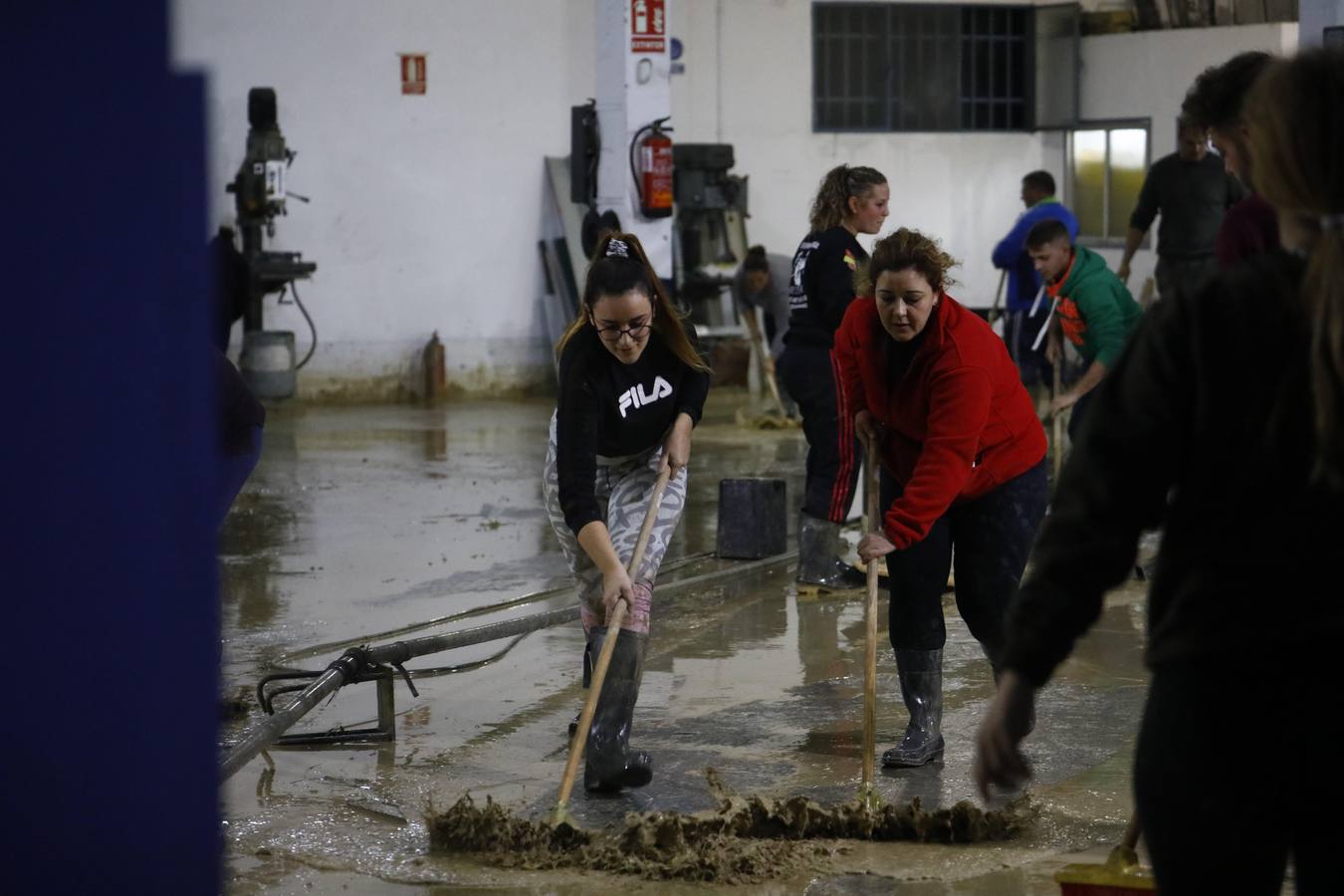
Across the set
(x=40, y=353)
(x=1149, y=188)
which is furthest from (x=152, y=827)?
(x=1149, y=188)

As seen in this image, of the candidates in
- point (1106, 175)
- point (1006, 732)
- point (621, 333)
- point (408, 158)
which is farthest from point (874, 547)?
point (1106, 175)

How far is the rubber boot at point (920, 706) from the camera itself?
5250 millimetres

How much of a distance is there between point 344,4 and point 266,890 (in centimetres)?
1219

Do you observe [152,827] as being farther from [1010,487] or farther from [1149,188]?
[1149,188]

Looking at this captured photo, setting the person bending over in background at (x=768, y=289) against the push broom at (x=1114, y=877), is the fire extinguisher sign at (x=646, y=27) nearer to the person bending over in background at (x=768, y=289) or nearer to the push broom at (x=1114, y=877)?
Answer: the person bending over in background at (x=768, y=289)

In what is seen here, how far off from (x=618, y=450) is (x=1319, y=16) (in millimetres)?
3626

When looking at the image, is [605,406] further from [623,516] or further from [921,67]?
[921,67]

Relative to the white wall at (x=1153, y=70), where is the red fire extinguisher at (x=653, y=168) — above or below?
below

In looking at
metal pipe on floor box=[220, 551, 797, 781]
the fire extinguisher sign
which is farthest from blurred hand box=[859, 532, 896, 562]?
the fire extinguisher sign

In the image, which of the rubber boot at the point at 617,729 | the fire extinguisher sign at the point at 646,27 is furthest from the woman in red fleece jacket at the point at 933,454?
the fire extinguisher sign at the point at 646,27

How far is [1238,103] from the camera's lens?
4.04 meters

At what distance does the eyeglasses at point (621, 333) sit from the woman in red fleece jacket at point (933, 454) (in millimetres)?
622

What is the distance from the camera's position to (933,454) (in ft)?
16.0

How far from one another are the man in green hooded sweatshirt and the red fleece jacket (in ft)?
8.31
